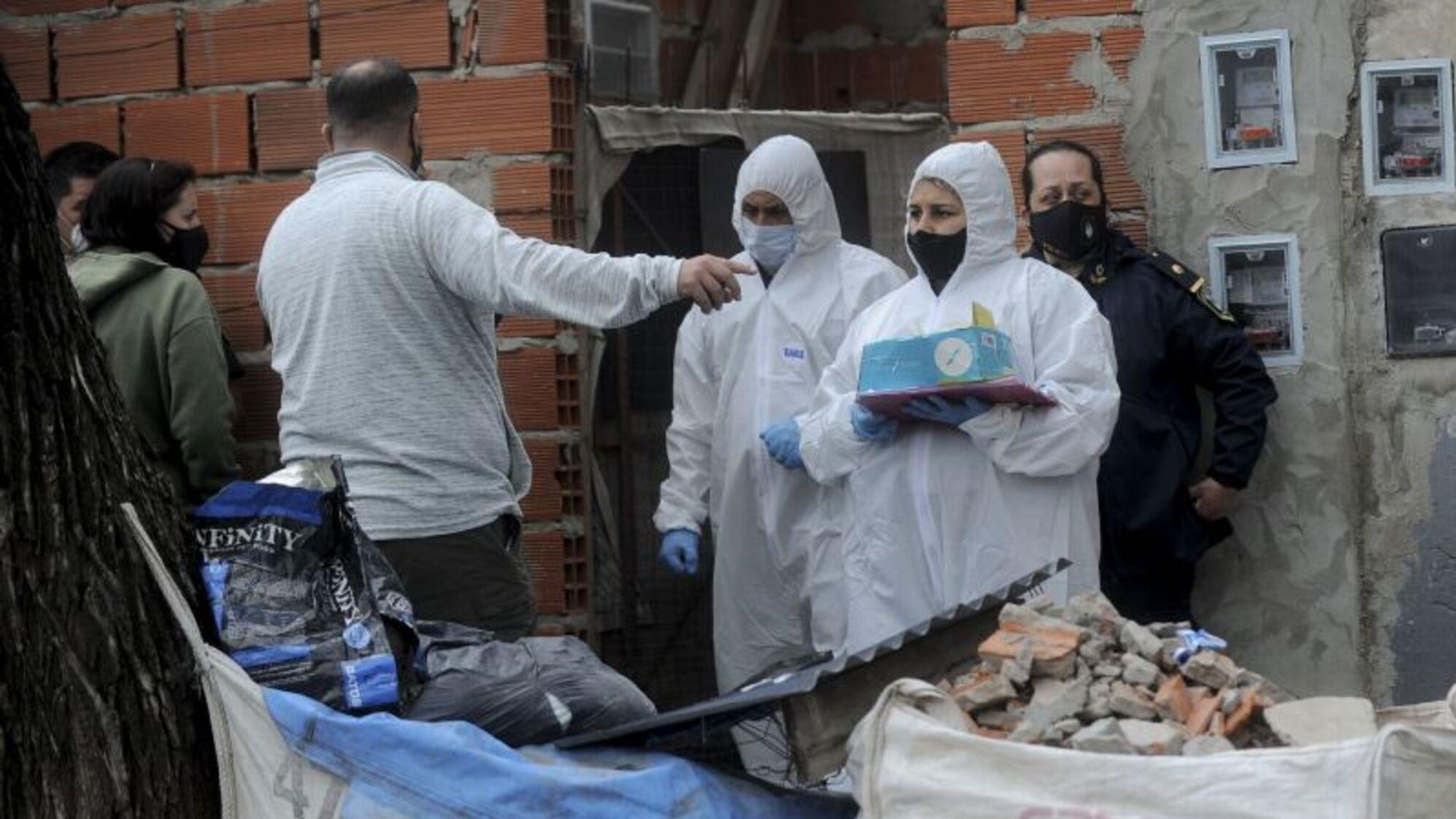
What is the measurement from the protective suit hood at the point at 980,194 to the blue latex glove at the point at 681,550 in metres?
1.30

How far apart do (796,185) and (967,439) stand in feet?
3.78

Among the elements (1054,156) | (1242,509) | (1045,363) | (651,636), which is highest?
(1054,156)

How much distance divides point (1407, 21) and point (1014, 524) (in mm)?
1631

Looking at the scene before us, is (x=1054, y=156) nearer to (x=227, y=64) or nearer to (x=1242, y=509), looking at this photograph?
(x=1242, y=509)

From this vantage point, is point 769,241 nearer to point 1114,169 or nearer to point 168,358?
point 1114,169

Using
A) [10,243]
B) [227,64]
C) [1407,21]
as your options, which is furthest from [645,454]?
[10,243]

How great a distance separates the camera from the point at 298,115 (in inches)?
259

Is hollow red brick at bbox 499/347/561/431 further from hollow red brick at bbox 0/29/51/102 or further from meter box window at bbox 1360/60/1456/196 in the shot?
meter box window at bbox 1360/60/1456/196

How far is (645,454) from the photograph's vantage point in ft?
23.6

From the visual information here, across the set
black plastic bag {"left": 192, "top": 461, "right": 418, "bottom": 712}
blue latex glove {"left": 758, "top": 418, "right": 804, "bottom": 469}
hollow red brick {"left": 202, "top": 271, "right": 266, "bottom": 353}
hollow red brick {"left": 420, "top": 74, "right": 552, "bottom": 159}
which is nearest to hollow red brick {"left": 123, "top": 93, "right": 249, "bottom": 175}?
hollow red brick {"left": 202, "top": 271, "right": 266, "bottom": 353}

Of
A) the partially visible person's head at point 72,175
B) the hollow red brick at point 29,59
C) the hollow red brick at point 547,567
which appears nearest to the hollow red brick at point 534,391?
the hollow red brick at point 547,567

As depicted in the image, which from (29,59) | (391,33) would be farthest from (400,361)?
(29,59)

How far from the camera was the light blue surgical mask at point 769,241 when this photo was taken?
6.20m

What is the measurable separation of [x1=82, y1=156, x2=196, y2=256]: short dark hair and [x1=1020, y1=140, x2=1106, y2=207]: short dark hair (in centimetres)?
218
